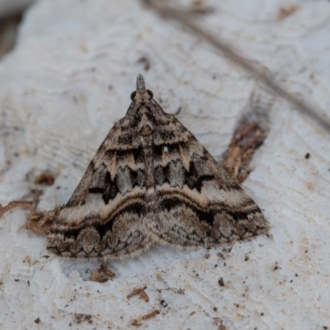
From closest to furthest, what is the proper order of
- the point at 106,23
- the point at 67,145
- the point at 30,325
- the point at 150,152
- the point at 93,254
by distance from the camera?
the point at 30,325 → the point at 93,254 → the point at 150,152 → the point at 67,145 → the point at 106,23

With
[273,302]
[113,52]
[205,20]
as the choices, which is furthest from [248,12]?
[273,302]

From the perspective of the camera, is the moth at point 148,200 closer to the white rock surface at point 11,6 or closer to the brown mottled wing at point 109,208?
the brown mottled wing at point 109,208

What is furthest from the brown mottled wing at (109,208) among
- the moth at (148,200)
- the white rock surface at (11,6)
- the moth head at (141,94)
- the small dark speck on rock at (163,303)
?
the white rock surface at (11,6)

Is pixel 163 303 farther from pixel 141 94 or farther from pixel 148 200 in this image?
pixel 141 94

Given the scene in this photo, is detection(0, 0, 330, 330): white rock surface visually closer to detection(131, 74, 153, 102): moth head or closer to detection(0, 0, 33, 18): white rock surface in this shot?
detection(131, 74, 153, 102): moth head

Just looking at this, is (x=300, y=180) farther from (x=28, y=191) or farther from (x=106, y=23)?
(x=106, y=23)

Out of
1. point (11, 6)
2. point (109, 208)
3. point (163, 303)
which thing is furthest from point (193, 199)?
point (11, 6)

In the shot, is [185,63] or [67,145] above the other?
[185,63]
